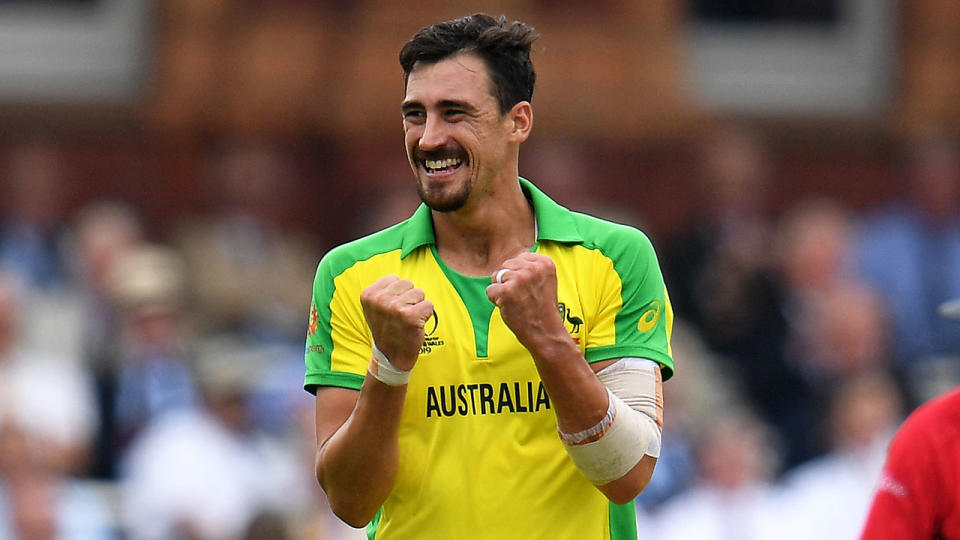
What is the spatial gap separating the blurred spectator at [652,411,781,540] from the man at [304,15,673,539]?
4203 mm

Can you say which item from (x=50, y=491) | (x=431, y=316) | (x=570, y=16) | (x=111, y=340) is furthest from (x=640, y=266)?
(x=570, y=16)

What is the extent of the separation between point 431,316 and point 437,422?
26 centimetres

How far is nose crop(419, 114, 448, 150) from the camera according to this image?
4340 mm

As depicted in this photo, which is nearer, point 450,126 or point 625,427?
point 625,427

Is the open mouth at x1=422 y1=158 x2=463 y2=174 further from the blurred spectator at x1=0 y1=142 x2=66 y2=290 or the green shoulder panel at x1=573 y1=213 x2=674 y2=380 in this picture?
the blurred spectator at x1=0 y1=142 x2=66 y2=290

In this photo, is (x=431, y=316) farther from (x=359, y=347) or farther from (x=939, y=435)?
(x=939, y=435)

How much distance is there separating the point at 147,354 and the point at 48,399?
1.67ft

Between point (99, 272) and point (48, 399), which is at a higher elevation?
point (99, 272)

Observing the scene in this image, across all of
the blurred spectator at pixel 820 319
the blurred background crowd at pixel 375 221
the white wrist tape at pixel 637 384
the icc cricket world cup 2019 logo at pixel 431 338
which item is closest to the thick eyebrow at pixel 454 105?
the icc cricket world cup 2019 logo at pixel 431 338

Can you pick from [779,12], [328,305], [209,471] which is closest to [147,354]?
Answer: [209,471]

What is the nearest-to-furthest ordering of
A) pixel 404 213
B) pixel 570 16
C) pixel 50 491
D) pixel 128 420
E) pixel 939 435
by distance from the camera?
1. pixel 939 435
2. pixel 50 491
3. pixel 128 420
4. pixel 404 213
5. pixel 570 16

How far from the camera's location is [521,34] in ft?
14.7

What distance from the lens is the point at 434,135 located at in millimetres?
4344

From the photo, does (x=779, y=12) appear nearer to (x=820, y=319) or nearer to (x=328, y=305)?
(x=820, y=319)
